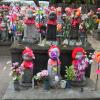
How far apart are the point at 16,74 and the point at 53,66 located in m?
0.74

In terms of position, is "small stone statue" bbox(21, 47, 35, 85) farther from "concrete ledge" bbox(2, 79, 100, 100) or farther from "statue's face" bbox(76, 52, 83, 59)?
"statue's face" bbox(76, 52, 83, 59)

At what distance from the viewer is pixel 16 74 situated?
6723 mm

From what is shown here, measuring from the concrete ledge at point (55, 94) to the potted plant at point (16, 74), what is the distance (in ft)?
0.41

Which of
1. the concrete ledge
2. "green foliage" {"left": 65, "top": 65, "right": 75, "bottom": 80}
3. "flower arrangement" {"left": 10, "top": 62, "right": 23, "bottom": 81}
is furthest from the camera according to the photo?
"green foliage" {"left": 65, "top": 65, "right": 75, "bottom": 80}

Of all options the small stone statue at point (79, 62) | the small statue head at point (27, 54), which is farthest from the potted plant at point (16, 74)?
the small stone statue at point (79, 62)

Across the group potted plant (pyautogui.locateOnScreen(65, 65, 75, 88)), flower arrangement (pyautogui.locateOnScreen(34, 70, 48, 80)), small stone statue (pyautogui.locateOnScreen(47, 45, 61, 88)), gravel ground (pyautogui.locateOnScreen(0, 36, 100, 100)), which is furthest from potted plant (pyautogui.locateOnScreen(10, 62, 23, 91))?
potted plant (pyautogui.locateOnScreen(65, 65, 75, 88))

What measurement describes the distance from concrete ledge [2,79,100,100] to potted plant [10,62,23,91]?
0.41 ft

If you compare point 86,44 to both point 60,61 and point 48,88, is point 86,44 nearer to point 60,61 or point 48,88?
point 60,61

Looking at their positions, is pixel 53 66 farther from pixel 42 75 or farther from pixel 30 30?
pixel 30 30

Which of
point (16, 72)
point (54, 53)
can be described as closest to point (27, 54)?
point (16, 72)

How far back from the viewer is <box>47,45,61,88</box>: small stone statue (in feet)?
22.1

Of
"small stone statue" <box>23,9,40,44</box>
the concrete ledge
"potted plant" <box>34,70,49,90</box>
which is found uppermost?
"small stone statue" <box>23,9,40,44</box>

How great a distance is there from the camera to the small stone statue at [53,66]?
674cm

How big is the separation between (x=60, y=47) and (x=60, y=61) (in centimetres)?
30
